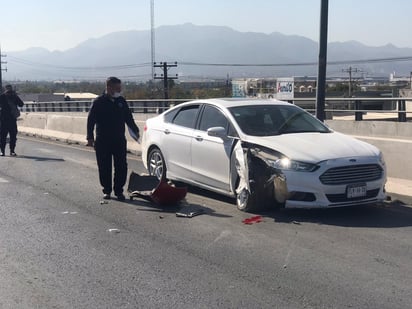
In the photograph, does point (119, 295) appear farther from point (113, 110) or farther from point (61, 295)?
point (113, 110)

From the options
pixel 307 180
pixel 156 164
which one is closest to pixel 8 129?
pixel 156 164

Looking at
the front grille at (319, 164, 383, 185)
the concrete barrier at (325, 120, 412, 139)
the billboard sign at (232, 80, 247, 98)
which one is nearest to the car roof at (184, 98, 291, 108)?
the front grille at (319, 164, 383, 185)

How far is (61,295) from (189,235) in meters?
2.27

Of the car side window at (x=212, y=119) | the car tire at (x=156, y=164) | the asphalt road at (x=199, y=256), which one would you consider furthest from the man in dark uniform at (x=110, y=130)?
the car side window at (x=212, y=119)

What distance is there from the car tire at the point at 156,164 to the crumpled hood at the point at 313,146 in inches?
84.9

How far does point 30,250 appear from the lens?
6520mm

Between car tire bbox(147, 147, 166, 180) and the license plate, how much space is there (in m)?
3.38

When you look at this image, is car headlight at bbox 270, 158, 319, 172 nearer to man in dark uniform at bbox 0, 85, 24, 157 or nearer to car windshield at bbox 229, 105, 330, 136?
car windshield at bbox 229, 105, 330, 136

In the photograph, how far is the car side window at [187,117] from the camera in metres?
9.56

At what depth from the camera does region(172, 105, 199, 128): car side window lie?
956 centimetres

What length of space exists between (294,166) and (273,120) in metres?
1.39

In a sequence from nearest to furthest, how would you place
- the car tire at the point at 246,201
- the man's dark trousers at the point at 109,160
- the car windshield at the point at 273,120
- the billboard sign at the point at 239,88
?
the car tire at the point at 246,201 < the car windshield at the point at 273,120 < the man's dark trousers at the point at 109,160 < the billboard sign at the point at 239,88

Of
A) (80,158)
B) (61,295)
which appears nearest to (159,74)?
(80,158)

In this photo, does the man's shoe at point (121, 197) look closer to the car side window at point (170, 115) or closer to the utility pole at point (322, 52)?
the car side window at point (170, 115)
